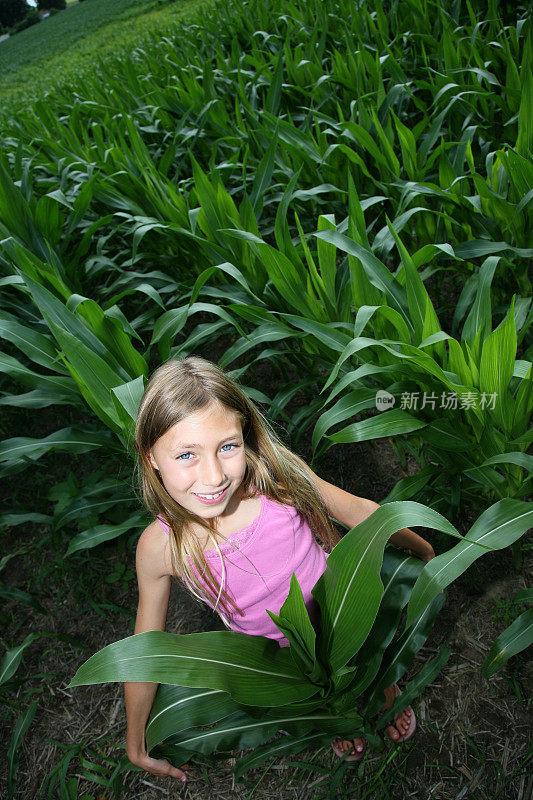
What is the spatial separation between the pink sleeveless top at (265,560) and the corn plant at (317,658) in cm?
7

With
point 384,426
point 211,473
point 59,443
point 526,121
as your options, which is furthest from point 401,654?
point 526,121

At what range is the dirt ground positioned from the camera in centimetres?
96

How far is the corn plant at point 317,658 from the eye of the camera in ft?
2.12

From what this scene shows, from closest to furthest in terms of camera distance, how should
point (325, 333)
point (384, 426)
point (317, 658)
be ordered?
point (317, 658)
point (384, 426)
point (325, 333)

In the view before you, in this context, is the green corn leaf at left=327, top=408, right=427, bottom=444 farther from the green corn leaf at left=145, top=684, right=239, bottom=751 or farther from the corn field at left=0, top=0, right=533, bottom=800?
the green corn leaf at left=145, top=684, right=239, bottom=751

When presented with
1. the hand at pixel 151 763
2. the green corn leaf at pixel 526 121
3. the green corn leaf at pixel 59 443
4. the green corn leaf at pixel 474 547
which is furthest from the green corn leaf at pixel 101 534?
the green corn leaf at pixel 526 121

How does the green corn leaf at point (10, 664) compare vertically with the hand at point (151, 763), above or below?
above

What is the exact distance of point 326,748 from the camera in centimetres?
105

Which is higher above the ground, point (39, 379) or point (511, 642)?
point (39, 379)

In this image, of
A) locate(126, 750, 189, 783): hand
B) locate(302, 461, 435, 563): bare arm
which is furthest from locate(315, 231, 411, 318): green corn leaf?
locate(126, 750, 189, 783): hand

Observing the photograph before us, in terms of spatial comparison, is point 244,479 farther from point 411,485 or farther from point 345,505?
point 411,485

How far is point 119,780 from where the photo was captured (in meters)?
1.06

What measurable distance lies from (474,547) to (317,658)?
0.95 ft

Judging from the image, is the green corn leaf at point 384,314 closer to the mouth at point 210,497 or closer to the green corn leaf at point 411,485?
the green corn leaf at point 411,485
